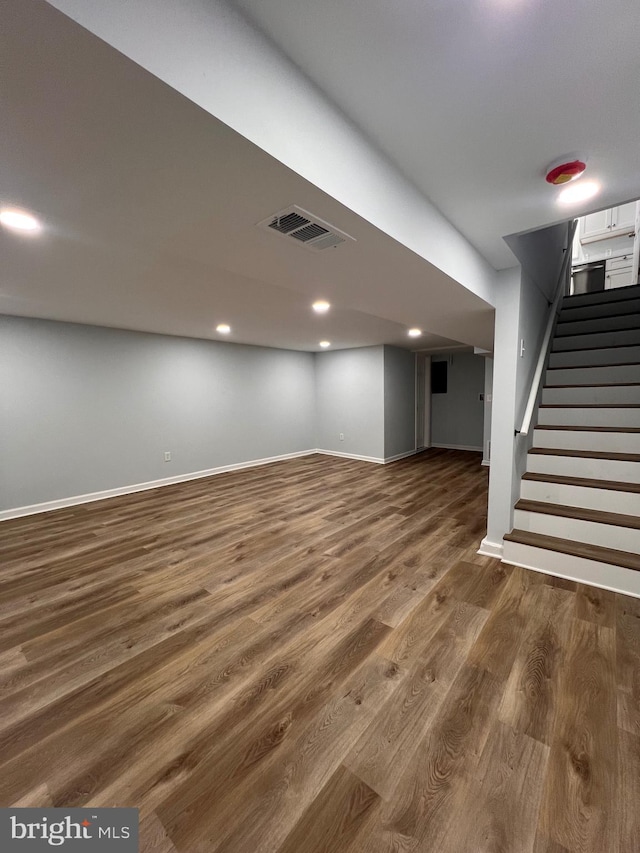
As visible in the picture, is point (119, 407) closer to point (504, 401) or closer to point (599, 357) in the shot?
point (504, 401)

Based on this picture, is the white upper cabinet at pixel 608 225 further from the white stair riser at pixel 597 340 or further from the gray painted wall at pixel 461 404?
the white stair riser at pixel 597 340

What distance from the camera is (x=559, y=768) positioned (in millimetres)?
1217

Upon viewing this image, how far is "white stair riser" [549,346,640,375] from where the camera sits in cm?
339

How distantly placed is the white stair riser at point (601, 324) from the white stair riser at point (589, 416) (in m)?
1.33

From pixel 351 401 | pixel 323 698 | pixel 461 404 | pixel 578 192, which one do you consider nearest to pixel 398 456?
pixel 351 401

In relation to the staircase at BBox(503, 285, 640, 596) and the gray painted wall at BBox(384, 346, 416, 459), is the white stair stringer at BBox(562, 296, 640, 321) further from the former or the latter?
the gray painted wall at BBox(384, 346, 416, 459)

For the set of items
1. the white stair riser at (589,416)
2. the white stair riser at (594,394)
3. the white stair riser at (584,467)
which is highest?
the white stair riser at (594,394)

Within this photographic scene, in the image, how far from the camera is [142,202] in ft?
4.13

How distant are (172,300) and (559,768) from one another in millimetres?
3897

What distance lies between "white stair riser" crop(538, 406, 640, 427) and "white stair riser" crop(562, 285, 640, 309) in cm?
188

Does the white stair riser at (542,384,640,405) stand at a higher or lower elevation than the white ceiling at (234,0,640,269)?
lower

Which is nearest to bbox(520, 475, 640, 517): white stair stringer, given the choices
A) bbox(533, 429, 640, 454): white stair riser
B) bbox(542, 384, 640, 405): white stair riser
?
bbox(533, 429, 640, 454): white stair riser

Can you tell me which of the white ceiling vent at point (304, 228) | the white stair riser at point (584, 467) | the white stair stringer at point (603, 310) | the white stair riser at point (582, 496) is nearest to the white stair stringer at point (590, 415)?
the white stair riser at point (584, 467)

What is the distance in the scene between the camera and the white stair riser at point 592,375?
10.7ft
